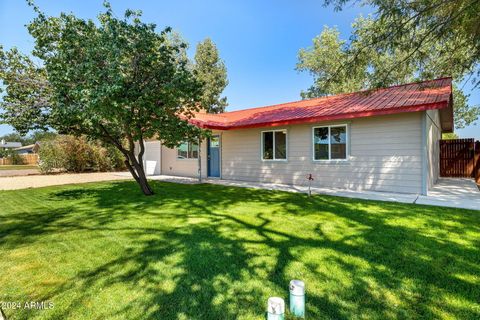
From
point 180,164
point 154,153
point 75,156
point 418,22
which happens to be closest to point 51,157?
point 75,156

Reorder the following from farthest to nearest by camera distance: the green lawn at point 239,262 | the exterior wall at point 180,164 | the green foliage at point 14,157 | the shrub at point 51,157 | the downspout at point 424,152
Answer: the green foliage at point 14,157, the shrub at point 51,157, the exterior wall at point 180,164, the downspout at point 424,152, the green lawn at point 239,262

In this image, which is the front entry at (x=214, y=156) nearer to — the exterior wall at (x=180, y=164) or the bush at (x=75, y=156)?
the exterior wall at (x=180, y=164)

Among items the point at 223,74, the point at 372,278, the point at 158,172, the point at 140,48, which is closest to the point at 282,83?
the point at 223,74

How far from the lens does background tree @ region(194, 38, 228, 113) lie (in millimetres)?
24719

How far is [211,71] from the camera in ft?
82.1

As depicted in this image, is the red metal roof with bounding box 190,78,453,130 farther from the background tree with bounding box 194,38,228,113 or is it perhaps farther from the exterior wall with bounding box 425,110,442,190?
the background tree with bounding box 194,38,228,113

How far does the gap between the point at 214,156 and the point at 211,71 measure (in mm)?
14762

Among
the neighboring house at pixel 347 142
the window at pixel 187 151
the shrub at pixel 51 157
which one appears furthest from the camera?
the shrub at pixel 51 157

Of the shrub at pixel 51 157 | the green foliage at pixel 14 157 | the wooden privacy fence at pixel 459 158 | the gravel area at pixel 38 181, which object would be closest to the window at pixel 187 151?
the gravel area at pixel 38 181

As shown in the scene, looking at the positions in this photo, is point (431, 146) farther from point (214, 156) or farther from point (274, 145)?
point (214, 156)

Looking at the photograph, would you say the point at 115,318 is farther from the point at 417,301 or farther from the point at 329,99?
the point at 329,99

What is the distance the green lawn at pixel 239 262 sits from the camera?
2.35 m

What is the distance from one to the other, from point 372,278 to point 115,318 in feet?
8.18

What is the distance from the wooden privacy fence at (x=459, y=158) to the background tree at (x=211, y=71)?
1796 cm
